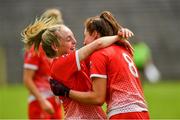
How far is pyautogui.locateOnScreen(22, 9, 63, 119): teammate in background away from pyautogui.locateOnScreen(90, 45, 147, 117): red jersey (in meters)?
2.81

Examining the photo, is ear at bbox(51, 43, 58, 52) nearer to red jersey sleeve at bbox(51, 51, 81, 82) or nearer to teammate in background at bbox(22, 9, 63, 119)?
red jersey sleeve at bbox(51, 51, 81, 82)

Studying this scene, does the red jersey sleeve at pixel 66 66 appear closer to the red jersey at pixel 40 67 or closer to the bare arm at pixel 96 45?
the bare arm at pixel 96 45

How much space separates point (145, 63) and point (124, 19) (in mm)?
2511

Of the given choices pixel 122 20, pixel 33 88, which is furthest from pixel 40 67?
pixel 122 20

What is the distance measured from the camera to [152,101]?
67.6 ft

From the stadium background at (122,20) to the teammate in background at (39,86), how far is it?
712 inches

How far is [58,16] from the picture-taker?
9.74m

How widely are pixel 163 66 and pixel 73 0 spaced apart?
14.9 feet

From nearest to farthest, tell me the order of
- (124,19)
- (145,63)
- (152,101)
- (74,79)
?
(74,79), (152,101), (145,63), (124,19)

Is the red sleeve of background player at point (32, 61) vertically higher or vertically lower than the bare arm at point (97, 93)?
lower

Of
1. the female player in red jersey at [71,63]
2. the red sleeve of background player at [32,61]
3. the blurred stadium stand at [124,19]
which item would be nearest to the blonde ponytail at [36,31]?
the female player in red jersey at [71,63]

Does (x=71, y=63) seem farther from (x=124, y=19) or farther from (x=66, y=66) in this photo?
(x=124, y=19)

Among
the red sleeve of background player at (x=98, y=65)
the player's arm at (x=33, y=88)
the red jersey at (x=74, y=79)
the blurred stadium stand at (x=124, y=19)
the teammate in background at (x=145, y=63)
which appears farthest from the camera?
the blurred stadium stand at (x=124, y=19)

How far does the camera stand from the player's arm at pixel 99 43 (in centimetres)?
720
